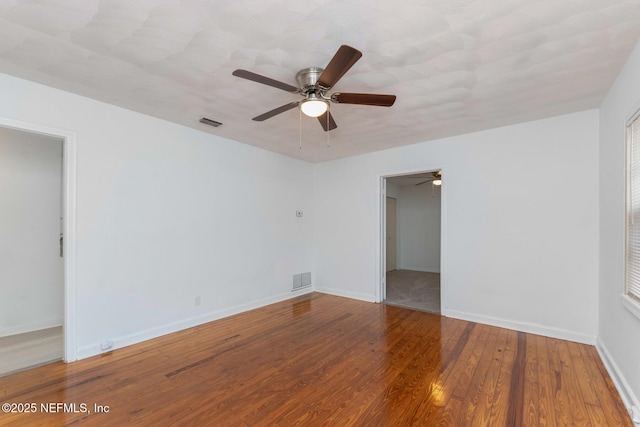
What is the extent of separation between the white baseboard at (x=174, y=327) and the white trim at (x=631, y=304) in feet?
13.6

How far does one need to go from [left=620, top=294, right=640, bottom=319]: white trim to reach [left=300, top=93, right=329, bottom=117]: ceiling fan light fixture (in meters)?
2.68

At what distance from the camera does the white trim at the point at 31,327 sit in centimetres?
341

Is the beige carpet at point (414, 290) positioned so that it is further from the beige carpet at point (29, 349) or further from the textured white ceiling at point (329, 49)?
the beige carpet at point (29, 349)

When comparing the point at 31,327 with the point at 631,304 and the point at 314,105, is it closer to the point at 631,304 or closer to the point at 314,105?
the point at 314,105

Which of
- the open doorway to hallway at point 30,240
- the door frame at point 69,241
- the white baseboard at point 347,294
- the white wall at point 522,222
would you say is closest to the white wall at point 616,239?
the white wall at point 522,222

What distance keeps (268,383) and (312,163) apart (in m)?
4.09

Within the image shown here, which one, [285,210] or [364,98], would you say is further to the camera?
[285,210]

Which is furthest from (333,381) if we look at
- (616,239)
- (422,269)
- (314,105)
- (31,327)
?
(422,269)

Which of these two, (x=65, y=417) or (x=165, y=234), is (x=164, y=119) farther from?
(x=65, y=417)

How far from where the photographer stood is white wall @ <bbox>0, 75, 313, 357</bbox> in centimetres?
281

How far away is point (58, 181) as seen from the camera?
152 inches

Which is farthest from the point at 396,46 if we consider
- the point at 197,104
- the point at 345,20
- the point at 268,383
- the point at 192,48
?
the point at 268,383

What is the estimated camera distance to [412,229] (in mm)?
7891

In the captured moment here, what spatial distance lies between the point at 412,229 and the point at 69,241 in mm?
7240
